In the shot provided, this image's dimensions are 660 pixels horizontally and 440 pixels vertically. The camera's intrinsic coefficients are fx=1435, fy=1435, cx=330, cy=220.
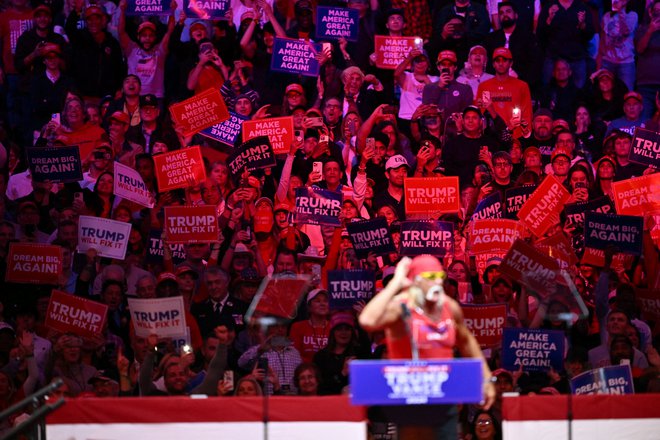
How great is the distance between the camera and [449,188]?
542 inches

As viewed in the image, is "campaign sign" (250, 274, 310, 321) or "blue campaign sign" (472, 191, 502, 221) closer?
"campaign sign" (250, 274, 310, 321)

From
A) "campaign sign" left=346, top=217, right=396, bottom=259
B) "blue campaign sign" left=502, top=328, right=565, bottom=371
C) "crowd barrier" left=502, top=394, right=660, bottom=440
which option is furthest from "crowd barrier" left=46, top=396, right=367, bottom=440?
"campaign sign" left=346, top=217, right=396, bottom=259

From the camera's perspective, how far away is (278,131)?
14859mm

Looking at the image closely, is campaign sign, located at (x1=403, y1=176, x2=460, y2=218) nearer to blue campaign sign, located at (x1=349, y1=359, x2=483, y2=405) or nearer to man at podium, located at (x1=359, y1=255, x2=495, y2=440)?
man at podium, located at (x1=359, y1=255, x2=495, y2=440)

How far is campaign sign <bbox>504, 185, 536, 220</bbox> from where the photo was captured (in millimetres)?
13742

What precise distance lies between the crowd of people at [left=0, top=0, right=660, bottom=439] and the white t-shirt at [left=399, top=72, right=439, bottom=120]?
23mm

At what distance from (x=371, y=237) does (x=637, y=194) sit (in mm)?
2599

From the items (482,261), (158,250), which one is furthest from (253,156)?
(482,261)

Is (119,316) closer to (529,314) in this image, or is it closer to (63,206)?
(63,206)

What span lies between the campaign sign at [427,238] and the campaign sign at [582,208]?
1.23 metres

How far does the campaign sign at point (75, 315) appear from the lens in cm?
1225

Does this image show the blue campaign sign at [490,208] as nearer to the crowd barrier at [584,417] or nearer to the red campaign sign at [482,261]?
the red campaign sign at [482,261]

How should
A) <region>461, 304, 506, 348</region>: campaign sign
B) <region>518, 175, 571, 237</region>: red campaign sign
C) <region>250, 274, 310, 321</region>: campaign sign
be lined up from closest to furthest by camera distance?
<region>250, 274, 310, 321</region>: campaign sign < <region>461, 304, 506, 348</region>: campaign sign < <region>518, 175, 571, 237</region>: red campaign sign

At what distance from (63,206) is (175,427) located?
5303 mm
